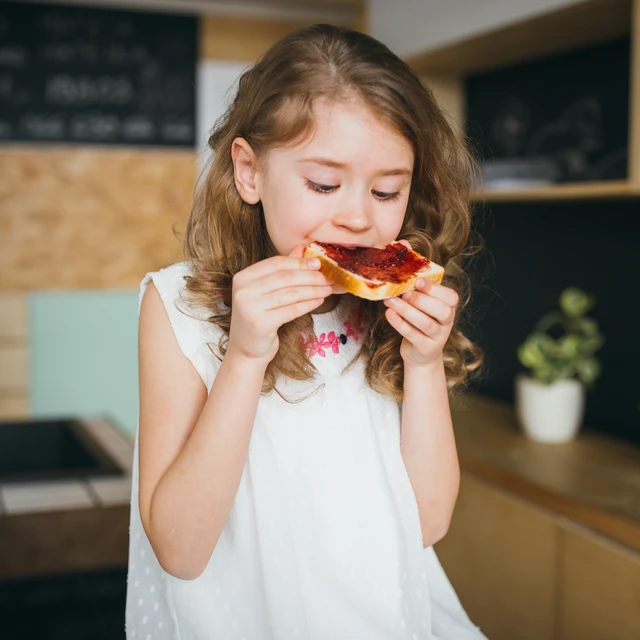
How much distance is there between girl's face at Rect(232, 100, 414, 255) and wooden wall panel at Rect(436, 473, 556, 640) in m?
1.35

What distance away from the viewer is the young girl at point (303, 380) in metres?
0.94

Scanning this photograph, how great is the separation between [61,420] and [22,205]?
1.61 m

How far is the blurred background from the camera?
182 cm

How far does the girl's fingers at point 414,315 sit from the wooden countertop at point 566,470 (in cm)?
107

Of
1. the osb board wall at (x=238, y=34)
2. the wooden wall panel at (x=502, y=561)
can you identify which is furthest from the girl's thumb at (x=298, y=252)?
the osb board wall at (x=238, y=34)

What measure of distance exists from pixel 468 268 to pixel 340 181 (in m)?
1.91

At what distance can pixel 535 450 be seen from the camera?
2.40m

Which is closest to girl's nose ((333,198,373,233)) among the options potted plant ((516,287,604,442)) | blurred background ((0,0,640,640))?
blurred background ((0,0,640,640))

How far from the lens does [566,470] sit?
2203 millimetres

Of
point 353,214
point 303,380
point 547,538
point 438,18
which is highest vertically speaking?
point 438,18

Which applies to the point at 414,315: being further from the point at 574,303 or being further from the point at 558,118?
the point at 558,118

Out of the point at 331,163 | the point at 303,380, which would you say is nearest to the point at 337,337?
the point at 303,380

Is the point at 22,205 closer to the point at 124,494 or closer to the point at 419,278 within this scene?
the point at 124,494

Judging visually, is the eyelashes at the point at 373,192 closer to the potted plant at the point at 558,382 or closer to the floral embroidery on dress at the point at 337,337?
the floral embroidery on dress at the point at 337,337
